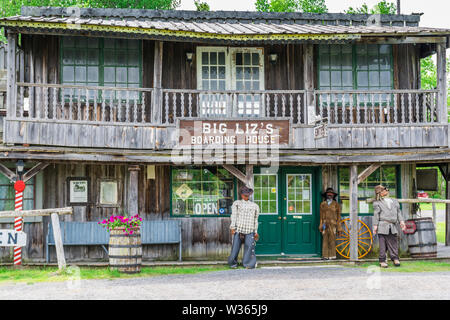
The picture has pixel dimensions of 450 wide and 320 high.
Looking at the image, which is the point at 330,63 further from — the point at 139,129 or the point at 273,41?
the point at 139,129

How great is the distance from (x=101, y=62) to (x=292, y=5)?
2641 cm

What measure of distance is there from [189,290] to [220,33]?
5.87 m

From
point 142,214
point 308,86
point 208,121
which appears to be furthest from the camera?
point 142,214

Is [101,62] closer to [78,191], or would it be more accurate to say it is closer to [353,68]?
[78,191]

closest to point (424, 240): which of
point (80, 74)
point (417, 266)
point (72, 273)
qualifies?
point (417, 266)

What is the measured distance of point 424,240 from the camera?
1320cm

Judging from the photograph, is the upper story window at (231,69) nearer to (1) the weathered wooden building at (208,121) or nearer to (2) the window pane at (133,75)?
(1) the weathered wooden building at (208,121)

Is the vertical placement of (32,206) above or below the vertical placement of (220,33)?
below

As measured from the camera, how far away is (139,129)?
12.3 metres

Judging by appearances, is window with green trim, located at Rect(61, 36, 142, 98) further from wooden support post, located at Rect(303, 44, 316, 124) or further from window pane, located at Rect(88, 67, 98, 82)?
wooden support post, located at Rect(303, 44, 316, 124)

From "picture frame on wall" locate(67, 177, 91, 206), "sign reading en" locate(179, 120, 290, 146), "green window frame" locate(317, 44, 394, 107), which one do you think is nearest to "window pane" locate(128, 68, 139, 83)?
"sign reading en" locate(179, 120, 290, 146)

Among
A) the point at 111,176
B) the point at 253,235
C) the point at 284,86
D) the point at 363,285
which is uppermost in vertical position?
the point at 284,86

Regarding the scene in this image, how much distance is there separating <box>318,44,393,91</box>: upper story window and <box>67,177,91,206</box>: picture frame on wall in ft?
21.9

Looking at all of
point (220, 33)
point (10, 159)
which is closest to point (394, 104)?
point (220, 33)
